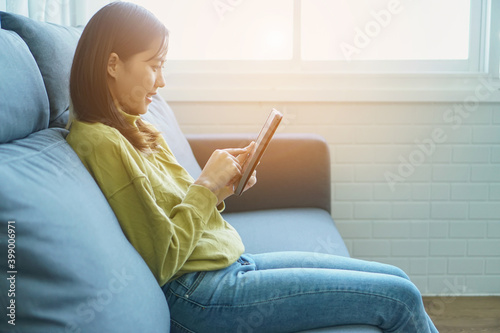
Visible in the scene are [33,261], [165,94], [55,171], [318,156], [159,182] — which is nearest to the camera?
[33,261]

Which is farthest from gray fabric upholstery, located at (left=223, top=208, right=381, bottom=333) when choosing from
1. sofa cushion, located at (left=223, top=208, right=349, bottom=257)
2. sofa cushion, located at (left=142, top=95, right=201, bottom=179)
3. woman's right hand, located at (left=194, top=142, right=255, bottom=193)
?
woman's right hand, located at (left=194, top=142, right=255, bottom=193)

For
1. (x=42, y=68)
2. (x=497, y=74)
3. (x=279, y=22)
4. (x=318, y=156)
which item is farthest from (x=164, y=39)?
(x=497, y=74)

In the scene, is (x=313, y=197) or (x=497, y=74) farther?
(x=497, y=74)

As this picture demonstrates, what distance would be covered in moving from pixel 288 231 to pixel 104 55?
0.79 m

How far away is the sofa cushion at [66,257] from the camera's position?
27.4 inches

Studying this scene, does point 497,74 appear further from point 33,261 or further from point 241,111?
point 33,261

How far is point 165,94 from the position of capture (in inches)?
88.6

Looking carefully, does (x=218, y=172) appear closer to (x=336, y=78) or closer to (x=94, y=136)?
(x=94, y=136)

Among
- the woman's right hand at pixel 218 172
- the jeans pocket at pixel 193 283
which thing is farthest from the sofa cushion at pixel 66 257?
the woman's right hand at pixel 218 172

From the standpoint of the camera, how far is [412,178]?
2307mm

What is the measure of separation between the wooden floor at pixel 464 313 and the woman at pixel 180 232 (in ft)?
3.15

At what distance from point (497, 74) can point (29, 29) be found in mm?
1853

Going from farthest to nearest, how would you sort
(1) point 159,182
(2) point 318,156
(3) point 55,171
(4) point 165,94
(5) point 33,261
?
(4) point 165,94 < (2) point 318,156 < (1) point 159,182 < (3) point 55,171 < (5) point 33,261

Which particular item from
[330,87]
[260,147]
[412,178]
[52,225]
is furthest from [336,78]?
[52,225]
